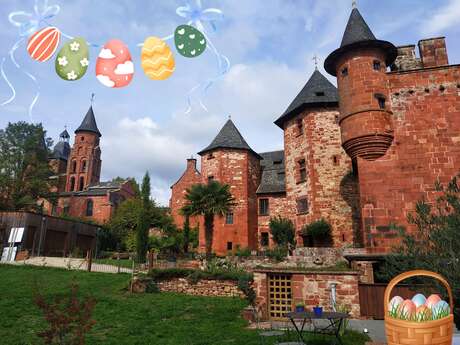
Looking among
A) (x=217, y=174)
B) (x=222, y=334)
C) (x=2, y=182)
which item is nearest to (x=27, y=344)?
(x=222, y=334)

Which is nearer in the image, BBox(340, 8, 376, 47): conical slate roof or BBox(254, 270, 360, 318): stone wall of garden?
BBox(254, 270, 360, 318): stone wall of garden

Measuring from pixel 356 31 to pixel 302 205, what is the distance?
42.2 feet

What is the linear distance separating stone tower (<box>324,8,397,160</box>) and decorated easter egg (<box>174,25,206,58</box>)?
44.7 ft

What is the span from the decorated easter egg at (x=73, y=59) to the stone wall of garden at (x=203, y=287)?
13069 millimetres

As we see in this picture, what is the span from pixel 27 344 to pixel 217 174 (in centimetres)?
2435

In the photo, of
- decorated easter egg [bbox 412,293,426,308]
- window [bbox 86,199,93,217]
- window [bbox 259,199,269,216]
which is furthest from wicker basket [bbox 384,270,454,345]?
window [bbox 86,199,93,217]

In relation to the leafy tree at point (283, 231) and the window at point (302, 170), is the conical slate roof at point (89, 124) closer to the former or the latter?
the leafy tree at point (283, 231)

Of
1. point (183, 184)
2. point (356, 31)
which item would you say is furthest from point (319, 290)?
point (183, 184)

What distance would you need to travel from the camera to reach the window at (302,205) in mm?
25697

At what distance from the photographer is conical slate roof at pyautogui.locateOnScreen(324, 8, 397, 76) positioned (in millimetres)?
18438

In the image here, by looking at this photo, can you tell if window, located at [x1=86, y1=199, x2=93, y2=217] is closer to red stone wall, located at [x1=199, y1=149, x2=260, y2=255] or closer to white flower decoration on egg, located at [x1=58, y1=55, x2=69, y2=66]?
red stone wall, located at [x1=199, y1=149, x2=260, y2=255]

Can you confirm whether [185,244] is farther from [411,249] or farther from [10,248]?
[411,249]

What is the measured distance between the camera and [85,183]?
5628cm

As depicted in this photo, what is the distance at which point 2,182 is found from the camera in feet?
123
